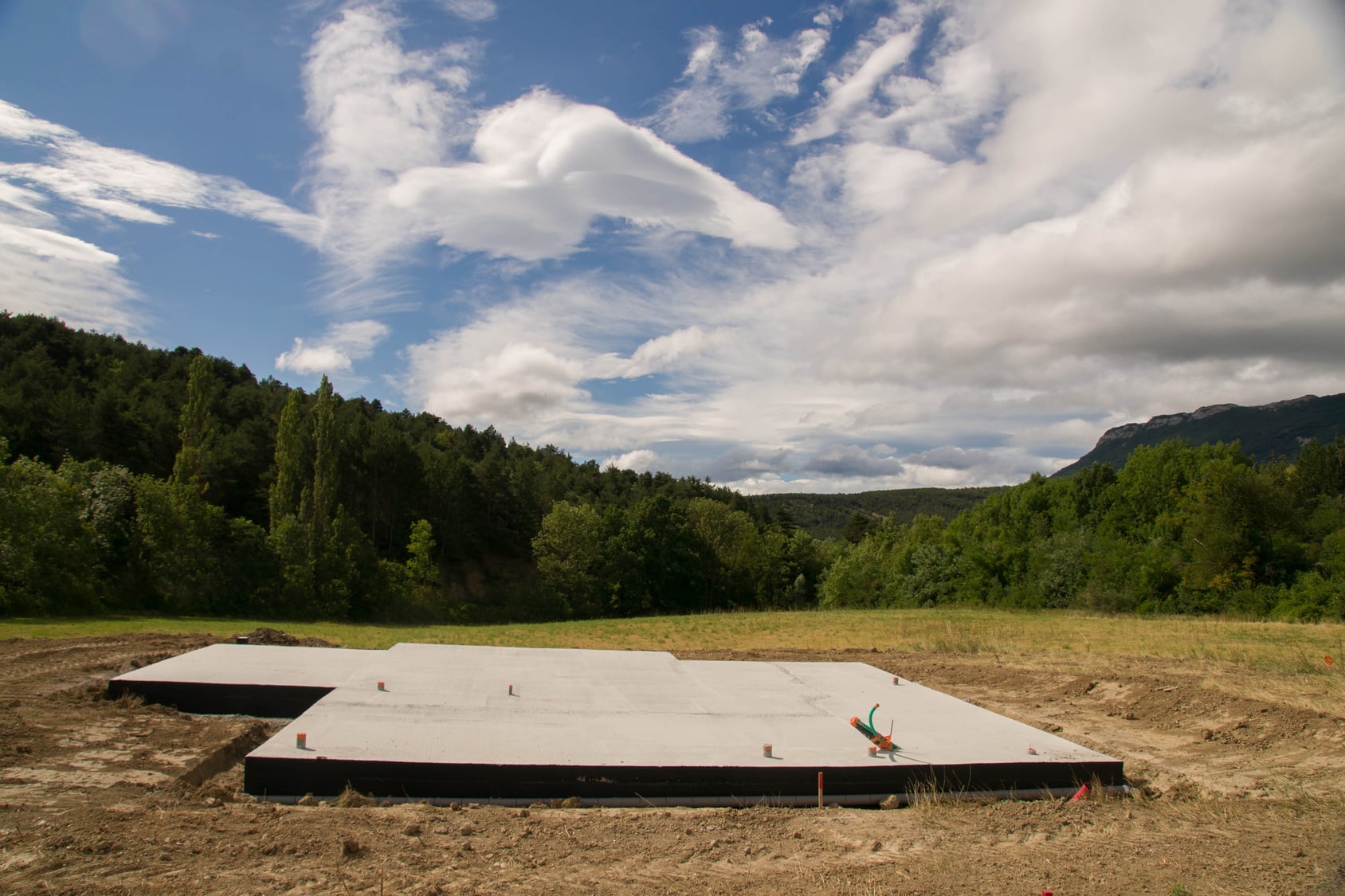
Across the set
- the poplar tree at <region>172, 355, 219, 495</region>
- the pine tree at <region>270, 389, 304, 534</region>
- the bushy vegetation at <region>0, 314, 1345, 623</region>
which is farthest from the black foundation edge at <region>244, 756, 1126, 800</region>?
the pine tree at <region>270, 389, 304, 534</region>

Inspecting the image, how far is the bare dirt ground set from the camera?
4.65 meters

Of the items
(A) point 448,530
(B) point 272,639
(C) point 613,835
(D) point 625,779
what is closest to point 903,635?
(B) point 272,639

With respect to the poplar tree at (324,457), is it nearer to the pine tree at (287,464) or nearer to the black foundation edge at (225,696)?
the pine tree at (287,464)

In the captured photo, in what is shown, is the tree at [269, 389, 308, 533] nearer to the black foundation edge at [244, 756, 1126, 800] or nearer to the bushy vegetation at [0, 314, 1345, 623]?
the bushy vegetation at [0, 314, 1345, 623]

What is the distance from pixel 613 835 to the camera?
5586mm

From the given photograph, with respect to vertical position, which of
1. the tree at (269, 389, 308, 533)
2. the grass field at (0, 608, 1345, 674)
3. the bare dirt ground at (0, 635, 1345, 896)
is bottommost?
the grass field at (0, 608, 1345, 674)

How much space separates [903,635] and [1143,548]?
23.9 m

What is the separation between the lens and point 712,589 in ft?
193

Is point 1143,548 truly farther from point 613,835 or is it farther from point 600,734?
point 613,835

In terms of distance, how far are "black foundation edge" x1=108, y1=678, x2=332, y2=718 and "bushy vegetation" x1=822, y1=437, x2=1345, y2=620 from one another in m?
37.2

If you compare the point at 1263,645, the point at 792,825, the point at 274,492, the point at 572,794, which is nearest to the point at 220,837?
the point at 572,794

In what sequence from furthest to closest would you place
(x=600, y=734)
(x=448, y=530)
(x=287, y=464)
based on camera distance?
(x=448, y=530) < (x=287, y=464) < (x=600, y=734)

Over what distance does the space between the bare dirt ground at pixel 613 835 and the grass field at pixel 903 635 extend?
350 inches

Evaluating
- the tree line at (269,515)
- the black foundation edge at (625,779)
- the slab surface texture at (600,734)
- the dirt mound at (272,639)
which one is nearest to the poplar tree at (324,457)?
the tree line at (269,515)
